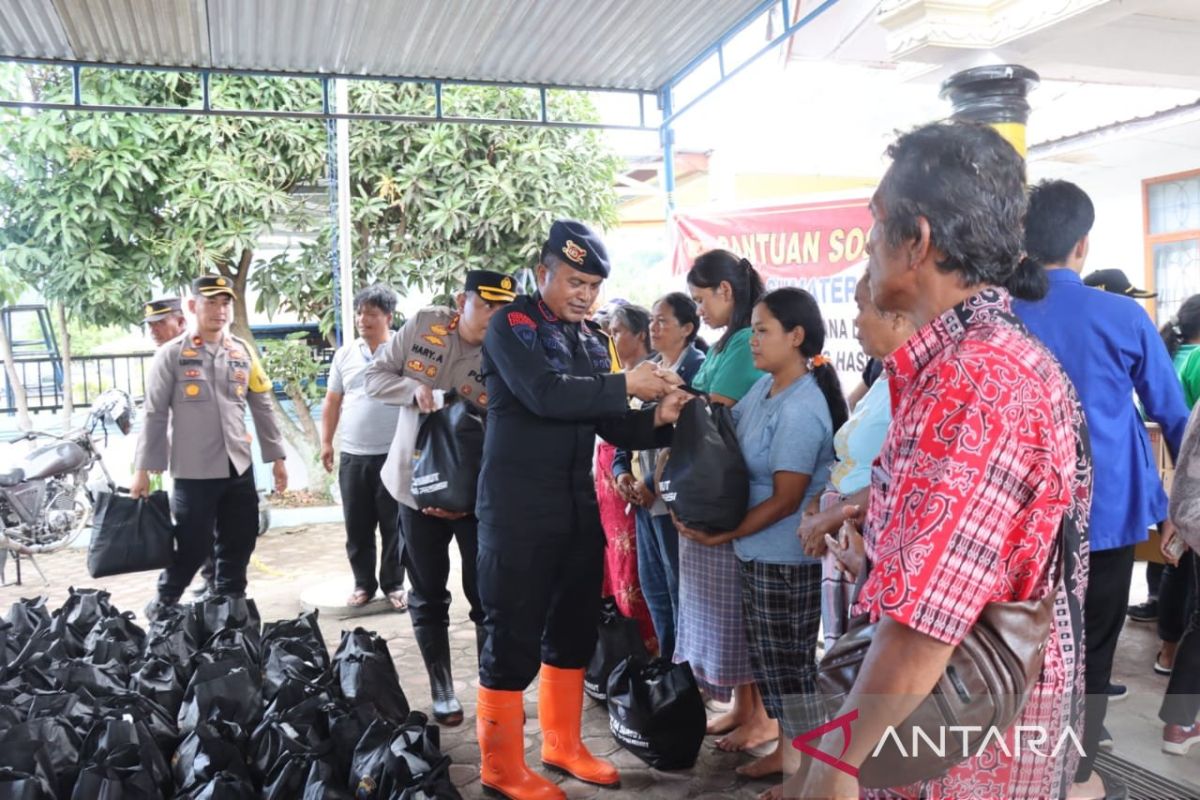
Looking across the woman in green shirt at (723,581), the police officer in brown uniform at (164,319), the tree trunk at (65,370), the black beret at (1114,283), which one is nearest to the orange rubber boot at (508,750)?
the woman in green shirt at (723,581)

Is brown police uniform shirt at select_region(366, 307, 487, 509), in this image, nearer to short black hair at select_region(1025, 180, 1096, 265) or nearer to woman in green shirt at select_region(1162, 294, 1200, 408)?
short black hair at select_region(1025, 180, 1096, 265)

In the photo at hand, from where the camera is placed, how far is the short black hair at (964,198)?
1.31 m

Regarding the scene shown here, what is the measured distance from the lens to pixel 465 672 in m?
4.86

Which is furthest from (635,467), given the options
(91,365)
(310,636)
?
(91,365)

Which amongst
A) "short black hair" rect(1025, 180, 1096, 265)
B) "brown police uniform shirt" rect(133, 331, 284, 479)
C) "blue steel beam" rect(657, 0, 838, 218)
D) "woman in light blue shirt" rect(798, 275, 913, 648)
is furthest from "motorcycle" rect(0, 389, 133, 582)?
"short black hair" rect(1025, 180, 1096, 265)

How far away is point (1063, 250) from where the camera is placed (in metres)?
3.04

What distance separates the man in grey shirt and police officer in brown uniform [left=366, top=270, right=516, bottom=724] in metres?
1.50

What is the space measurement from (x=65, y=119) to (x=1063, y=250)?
346 inches

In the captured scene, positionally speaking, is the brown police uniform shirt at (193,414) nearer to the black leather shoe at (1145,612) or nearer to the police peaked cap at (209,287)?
the police peaked cap at (209,287)

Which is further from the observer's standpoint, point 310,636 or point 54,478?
point 54,478

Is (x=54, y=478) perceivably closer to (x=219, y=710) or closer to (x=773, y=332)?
(x=219, y=710)

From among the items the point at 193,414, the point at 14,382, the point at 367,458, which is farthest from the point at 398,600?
the point at 14,382

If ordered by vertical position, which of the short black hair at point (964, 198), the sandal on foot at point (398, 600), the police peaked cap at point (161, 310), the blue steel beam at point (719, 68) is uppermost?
the blue steel beam at point (719, 68)

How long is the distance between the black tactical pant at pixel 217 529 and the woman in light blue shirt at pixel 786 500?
292 cm
